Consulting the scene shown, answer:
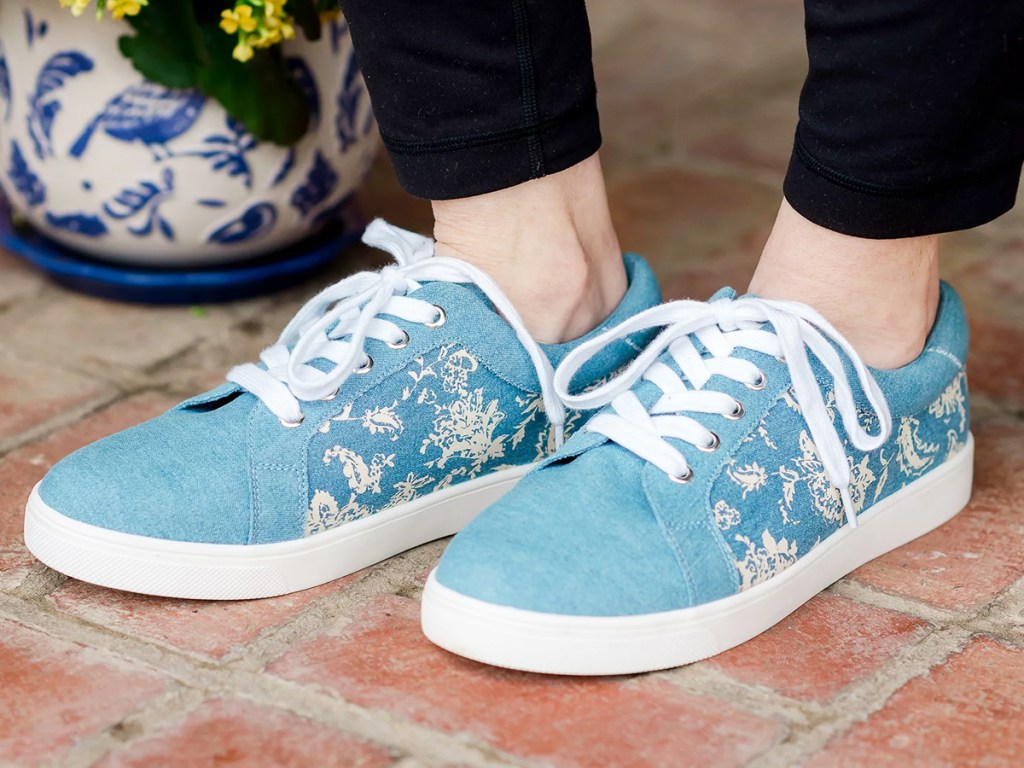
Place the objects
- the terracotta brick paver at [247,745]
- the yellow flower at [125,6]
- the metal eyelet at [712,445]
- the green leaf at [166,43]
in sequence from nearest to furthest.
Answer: the terracotta brick paver at [247,745]
the metal eyelet at [712,445]
the yellow flower at [125,6]
the green leaf at [166,43]

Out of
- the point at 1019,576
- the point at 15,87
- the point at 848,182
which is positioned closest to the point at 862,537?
the point at 1019,576

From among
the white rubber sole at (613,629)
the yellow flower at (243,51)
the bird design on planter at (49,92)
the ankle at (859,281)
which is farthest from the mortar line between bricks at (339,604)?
the bird design on planter at (49,92)

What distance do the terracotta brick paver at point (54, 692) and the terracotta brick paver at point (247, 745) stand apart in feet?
0.13

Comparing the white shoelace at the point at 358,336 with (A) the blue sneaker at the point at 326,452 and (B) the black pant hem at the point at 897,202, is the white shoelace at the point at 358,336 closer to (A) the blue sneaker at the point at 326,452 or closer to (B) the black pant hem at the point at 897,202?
(A) the blue sneaker at the point at 326,452

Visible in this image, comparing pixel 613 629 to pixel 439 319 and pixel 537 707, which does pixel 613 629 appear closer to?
pixel 537 707

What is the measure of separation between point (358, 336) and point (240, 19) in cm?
43

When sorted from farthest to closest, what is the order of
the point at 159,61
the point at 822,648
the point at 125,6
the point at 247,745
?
1. the point at 159,61
2. the point at 125,6
3. the point at 822,648
4. the point at 247,745

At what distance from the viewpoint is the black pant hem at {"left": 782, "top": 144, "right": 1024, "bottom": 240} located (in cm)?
85

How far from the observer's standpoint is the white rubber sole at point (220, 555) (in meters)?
0.89

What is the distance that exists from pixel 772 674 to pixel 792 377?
20cm

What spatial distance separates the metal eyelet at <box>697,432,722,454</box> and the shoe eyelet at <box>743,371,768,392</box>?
0.14ft

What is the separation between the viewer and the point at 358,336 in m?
0.92

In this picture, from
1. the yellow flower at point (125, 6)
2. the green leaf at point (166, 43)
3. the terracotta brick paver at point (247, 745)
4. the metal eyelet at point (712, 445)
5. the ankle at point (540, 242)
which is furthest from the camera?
the green leaf at point (166, 43)

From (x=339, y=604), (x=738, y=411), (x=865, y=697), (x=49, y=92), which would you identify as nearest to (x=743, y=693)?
(x=865, y=697)
